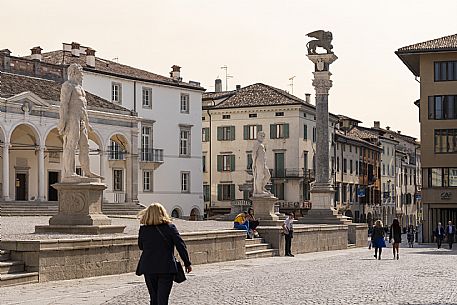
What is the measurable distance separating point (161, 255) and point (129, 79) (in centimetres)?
5295

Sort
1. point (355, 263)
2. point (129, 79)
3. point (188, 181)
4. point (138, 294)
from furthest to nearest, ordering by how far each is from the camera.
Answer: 1. point (188, 181)
2. point (129, 79)
3. point (355, 263)
4. point (138, 294)

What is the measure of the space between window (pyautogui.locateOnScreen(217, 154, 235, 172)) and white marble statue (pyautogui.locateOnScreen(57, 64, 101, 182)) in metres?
57.7

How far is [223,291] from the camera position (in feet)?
53.5

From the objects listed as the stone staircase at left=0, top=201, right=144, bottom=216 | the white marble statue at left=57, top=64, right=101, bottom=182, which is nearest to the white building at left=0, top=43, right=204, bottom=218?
the stone staircase at left=0, top=201, right=144, bottom=216

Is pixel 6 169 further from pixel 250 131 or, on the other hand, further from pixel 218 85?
pixel 218 85

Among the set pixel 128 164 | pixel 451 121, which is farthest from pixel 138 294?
pixel 451 121

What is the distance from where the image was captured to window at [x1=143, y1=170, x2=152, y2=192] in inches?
2489

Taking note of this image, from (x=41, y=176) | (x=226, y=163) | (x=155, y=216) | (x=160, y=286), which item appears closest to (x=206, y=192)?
(x=226, y=163)

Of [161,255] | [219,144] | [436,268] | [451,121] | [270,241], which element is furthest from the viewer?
[219,144]

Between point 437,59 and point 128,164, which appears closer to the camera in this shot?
point 128,164

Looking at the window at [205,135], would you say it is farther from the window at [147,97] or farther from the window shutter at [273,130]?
the window at [147,97]

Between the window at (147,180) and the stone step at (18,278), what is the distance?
152 ft

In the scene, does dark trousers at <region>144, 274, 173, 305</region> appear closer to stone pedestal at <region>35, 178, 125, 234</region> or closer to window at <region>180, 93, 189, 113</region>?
stone pedestal at <region>35, 178, 125, 234</region>

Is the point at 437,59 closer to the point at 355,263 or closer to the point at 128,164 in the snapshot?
the point at 128,164
